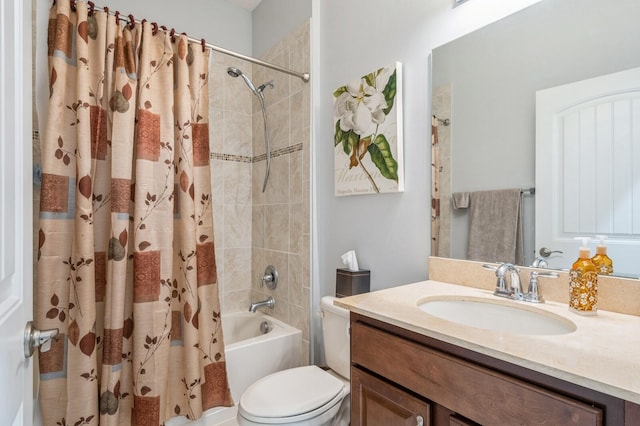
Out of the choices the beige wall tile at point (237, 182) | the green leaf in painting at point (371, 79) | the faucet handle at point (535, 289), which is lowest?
the faucet handle at point (535, 289)

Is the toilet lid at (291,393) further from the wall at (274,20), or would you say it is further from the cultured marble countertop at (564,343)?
the wall at (274,20)

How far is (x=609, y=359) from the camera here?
0.64 meters

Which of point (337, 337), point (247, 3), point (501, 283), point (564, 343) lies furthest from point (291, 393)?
point (247, 3)

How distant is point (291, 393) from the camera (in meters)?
1.36

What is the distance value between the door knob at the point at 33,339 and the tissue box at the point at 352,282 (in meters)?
1.18

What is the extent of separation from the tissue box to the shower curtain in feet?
2.08

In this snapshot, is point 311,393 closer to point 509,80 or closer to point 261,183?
point 509,80

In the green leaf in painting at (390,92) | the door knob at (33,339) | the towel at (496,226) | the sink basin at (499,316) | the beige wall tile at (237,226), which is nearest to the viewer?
the door knob at (33,339)

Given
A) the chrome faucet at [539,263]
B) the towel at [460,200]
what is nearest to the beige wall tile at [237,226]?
the towel at [460,200]

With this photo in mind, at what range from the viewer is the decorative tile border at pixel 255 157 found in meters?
2.13

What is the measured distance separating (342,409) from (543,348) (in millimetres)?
1019

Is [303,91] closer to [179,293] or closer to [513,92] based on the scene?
[513,92]
